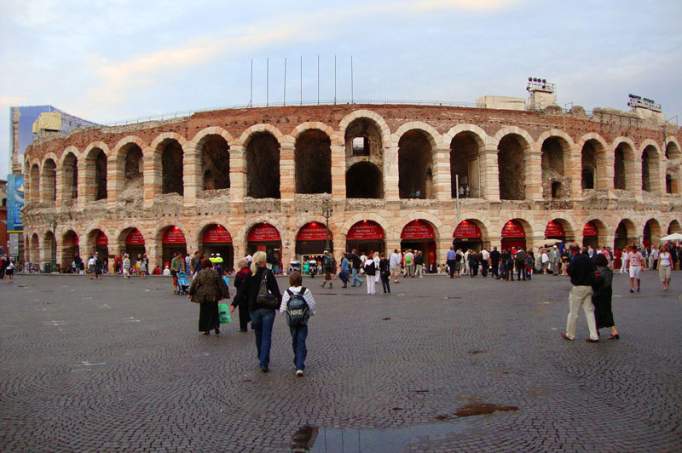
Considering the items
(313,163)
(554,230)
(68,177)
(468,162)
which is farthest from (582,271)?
(68,177)

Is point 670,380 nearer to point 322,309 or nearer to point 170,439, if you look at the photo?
point 170,439

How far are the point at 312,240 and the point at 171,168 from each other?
13.0 meters

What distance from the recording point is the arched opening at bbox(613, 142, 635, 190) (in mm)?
36312

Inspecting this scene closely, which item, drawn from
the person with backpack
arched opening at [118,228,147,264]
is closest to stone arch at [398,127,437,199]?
arched opening at [118,228,147,264]

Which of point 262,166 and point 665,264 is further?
point 262,166

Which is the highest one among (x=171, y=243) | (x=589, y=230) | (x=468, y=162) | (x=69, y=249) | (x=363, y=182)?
(x=468, y=162)

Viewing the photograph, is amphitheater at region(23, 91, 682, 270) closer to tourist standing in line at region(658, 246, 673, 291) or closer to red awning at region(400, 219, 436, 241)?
red awning at region(400, 219, 436, 241)

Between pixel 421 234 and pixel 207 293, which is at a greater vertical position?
pixel 421 234

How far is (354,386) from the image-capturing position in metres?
6.46

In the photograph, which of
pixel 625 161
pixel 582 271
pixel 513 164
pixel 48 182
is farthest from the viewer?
pixel 48 182

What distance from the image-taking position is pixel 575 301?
362 inches

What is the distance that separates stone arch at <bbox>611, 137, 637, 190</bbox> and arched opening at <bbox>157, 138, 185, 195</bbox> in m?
31.1

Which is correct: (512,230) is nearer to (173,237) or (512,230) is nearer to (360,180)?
(360,180)

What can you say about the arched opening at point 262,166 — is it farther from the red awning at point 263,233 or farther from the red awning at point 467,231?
the red awning at point 467,231
